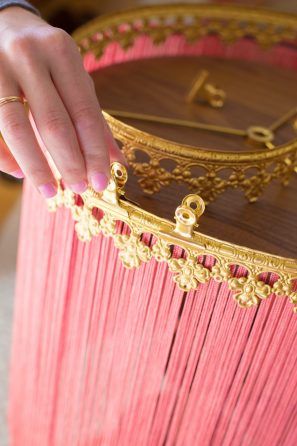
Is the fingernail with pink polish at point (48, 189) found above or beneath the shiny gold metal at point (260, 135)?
beneath

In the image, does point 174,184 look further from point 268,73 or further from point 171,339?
point 268,73

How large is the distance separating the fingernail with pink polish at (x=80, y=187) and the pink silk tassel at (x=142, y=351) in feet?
0.19

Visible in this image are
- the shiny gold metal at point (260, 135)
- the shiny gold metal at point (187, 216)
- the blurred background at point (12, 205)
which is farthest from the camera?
the blurred background at point (12, 205)

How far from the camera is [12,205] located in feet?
4.41

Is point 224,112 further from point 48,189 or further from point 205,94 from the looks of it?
point 48,189

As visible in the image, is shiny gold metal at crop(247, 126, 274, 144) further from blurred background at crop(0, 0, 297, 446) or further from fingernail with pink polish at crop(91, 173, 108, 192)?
blurred background at crop(0, 0, 297, 446)

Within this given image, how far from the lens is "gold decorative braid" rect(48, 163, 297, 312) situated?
396mm

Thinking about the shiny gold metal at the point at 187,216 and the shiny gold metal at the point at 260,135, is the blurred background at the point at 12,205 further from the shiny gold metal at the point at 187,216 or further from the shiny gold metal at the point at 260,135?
the shiny gold metal at the point at 187,216

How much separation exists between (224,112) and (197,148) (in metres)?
0.18

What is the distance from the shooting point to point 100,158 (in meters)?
0.40

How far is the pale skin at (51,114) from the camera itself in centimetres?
40

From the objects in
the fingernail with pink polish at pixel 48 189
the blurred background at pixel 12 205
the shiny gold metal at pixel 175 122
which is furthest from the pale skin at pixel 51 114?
the blurred background at pixel 12 205

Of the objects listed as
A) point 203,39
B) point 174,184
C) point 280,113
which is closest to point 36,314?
point 174,184

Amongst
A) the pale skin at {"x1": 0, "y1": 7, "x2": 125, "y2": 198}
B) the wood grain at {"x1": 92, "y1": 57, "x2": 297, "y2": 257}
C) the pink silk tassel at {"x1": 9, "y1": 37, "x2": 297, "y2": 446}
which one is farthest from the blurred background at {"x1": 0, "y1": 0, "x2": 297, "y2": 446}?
the pale skin at {"x1": 0, "y1": 7, "x2": 125, "y2": 198}
